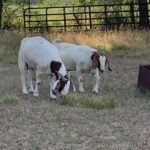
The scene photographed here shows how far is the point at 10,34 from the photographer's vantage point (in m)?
23.3

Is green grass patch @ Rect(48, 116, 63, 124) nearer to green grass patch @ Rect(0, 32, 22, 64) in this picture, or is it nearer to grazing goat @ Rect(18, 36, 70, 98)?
grazing goat @ Rect(18, 36, 70, 98)

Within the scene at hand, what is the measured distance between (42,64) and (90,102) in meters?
1.36

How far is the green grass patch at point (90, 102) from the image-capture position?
1060cm

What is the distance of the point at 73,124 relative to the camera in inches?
361

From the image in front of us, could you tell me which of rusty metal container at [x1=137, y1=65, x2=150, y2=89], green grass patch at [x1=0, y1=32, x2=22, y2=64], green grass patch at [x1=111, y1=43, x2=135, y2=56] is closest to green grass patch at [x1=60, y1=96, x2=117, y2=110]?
rusty metal container at [x1=137, y1=65, x2=150, y2=89]

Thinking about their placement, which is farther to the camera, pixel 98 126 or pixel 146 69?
pixel 146 69

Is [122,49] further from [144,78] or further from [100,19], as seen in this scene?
[144,78]

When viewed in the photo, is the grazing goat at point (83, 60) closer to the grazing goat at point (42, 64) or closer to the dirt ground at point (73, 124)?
the dirt ground at point (73, 124)

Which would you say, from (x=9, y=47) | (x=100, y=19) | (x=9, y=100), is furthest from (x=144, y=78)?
(x=100, y=19)

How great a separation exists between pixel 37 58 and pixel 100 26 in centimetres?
1619

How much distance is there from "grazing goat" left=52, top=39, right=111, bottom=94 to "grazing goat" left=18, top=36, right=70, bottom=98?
2.24 ft

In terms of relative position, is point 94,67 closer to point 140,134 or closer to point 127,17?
point 140,134

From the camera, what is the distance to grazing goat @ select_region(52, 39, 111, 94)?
11.9 m

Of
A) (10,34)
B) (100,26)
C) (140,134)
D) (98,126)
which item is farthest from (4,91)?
(100,26)
